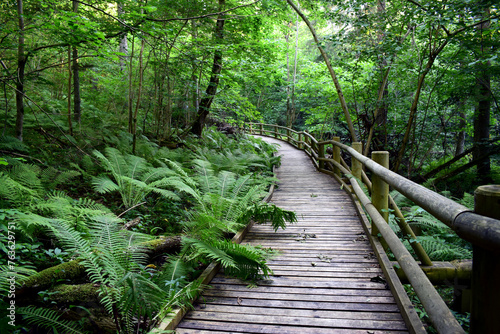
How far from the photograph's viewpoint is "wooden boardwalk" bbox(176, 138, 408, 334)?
6.48ft

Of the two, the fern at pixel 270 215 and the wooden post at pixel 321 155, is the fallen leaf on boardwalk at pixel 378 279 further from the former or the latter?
the wooden post at pixel 321 155

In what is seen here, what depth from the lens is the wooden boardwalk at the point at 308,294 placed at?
197 cm

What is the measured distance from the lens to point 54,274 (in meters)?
2.34

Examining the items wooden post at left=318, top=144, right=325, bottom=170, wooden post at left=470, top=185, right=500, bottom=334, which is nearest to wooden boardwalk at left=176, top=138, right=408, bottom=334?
wooden post at left=470, top=185, right=500, bottom=334

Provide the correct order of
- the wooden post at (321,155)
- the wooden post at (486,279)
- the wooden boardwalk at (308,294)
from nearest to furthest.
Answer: the wooden post at (486,279), the wooden boardwalk at (308,294), the wooden post at (321,155)

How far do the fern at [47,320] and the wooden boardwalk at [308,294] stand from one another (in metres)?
0.72

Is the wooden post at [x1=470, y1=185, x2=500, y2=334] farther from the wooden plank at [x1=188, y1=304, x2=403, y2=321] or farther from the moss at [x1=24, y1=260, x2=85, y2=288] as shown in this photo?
the moss at [x1=24, y1=260, x2=85, y2=288]

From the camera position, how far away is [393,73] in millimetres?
7879

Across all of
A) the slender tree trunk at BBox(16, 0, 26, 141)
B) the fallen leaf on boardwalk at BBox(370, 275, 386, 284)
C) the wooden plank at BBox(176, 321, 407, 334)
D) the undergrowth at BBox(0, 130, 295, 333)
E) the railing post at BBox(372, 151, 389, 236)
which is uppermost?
the slender tree trunk at BBox(16, 0, 26, 141)

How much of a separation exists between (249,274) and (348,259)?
1.08 meters

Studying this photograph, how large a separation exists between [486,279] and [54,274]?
2.78 meters

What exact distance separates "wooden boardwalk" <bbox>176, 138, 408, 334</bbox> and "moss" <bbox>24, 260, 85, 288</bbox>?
1129mm

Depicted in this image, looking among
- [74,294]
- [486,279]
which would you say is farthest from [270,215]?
[486,279]

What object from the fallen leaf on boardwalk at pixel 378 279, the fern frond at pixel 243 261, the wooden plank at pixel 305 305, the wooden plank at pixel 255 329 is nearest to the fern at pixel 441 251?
the fallen leaf on boardwalk at pixel 378 279
